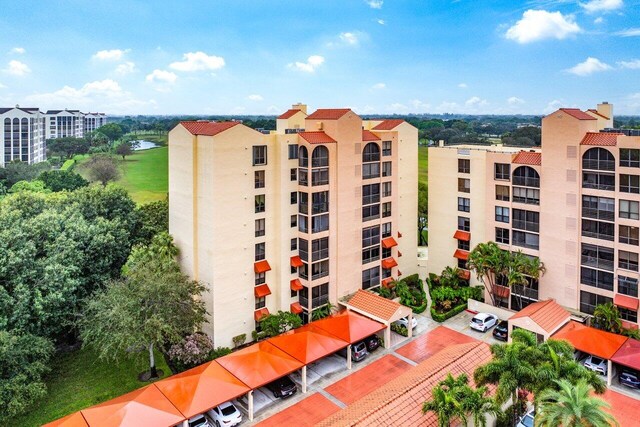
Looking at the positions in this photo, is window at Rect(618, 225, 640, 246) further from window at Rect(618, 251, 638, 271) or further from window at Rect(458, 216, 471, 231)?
window at Rect(458, 216, 471, 231)

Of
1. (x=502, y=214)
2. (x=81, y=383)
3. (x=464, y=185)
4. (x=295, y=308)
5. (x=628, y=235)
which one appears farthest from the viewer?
(x=464, y=185)

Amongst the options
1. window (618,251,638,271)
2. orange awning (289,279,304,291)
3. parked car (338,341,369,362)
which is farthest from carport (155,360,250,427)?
window (618,251,638,271)

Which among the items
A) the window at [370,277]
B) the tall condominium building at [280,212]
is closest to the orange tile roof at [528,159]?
the tall condominium building at [280,212]

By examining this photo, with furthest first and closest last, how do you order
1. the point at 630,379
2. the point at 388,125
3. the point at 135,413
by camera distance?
the point at 388,125
the point at 630,379
the point at 135,413

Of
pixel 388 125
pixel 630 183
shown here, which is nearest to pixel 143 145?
pixel 388 125

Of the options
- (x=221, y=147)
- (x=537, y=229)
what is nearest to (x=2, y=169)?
(x=221, y=147)

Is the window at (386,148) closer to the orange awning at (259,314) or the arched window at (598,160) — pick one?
the arched window at (598,160)

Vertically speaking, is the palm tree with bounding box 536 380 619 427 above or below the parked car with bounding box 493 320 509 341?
above

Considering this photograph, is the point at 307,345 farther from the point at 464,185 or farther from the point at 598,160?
the point at 598,160
